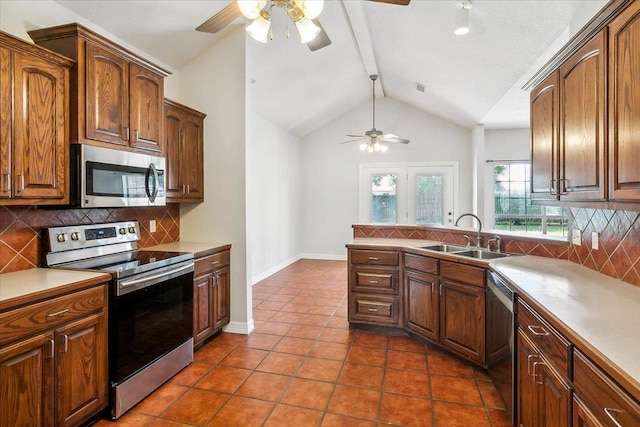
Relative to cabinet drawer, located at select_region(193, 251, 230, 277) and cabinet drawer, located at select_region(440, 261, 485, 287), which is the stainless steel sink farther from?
cabinet drawer, located at select_region(193, 251, 230, 277)

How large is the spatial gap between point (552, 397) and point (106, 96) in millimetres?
2995

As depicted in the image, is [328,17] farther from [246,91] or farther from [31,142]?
[31,142]

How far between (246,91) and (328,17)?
1.27m

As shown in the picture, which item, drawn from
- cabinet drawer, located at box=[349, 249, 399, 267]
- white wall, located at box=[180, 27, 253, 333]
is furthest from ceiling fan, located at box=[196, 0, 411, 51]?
cabinet drawer, located at box=[349, 249, 399, 267]

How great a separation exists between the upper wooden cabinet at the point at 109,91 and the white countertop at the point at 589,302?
8.89 ft

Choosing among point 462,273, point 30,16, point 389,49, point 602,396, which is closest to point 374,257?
point 462,273

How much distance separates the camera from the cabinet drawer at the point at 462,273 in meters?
2.43

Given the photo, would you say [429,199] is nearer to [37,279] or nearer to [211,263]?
[211,263]

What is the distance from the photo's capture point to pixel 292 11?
6.02 feet

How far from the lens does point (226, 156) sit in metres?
3.39

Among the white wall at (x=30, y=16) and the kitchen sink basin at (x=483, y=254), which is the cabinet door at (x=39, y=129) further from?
the kitchen sink basin at (x=483, y=254)

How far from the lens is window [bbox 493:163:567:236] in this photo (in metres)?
6.21

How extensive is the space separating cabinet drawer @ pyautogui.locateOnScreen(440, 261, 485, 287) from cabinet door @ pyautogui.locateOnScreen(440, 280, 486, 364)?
0.14 ft

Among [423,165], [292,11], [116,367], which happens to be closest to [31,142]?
[116,367]
